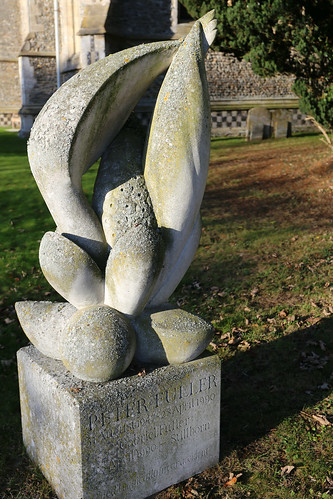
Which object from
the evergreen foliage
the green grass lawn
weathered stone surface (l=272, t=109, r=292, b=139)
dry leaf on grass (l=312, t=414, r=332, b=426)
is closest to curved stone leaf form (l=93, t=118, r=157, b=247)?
the green grass lawn

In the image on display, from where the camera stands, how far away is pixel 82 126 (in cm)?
272

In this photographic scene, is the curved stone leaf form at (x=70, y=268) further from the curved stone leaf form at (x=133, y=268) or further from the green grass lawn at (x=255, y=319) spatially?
the green grass lawn at (x=255, y=319)

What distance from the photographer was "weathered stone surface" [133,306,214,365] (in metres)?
2.95

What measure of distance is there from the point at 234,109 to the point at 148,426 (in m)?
18.0

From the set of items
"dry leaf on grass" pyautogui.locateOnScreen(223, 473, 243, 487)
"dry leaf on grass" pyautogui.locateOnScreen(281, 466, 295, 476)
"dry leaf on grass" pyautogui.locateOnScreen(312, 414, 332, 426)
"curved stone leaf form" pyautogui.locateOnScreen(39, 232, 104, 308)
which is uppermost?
"curved stone leaf form" pyautogui.locateOnScreen(39, 232, 104, 308)

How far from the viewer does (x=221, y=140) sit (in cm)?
1780

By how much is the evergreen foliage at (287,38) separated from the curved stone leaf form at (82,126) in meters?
7.63

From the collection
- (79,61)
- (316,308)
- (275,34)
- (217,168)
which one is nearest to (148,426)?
(316,308)

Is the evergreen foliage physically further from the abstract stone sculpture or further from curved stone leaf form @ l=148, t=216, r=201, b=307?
curved stone leaf form @ l=148, t=216, r=201, b=307

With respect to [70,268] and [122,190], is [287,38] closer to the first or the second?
[122,190]

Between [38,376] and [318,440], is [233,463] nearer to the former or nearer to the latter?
[318,440]

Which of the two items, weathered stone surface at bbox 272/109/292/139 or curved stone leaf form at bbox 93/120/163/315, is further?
weathered stone surface at bbox 272/109/292/139

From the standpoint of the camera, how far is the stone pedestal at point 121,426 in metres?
2.72

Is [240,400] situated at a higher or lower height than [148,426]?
lower
